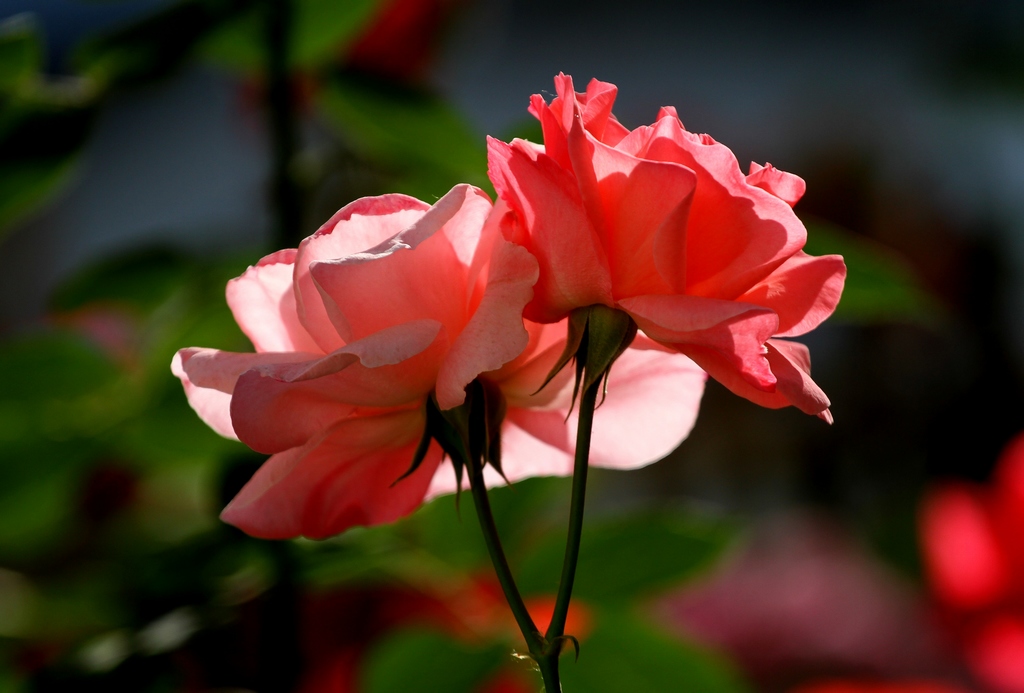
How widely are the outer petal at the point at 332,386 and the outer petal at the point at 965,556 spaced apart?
904 mm

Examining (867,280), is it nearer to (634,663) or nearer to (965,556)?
→ (634,663)

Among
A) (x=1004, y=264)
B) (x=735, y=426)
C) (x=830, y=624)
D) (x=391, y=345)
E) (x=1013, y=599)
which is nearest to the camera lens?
(x=391, y=345)

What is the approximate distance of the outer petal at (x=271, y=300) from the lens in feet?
0.74

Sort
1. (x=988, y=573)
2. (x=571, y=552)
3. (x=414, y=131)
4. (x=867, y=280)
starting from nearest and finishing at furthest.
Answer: (x=571, y=552) → (x=867, y=280) → (x=414, y=131) → (x=988, y=573)

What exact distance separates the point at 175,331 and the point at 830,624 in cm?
92

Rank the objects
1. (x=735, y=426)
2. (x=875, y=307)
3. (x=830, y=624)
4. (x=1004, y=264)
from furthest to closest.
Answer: (x=735, y=426) < (x=1004, y=264) < (x=830, y=624) < (x=875, y=307)

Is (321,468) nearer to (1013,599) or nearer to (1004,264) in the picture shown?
(1013,599)

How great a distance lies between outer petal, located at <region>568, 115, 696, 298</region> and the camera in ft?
0.62

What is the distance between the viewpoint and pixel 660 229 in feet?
0.62

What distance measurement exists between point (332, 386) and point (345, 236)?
0.03 m

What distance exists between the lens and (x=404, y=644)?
0.40m

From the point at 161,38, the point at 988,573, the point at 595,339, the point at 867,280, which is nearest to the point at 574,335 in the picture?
the point at 595,339

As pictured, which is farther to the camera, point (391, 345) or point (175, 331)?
point (175, 331)

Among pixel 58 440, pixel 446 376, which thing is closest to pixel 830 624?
pixel 58 440
